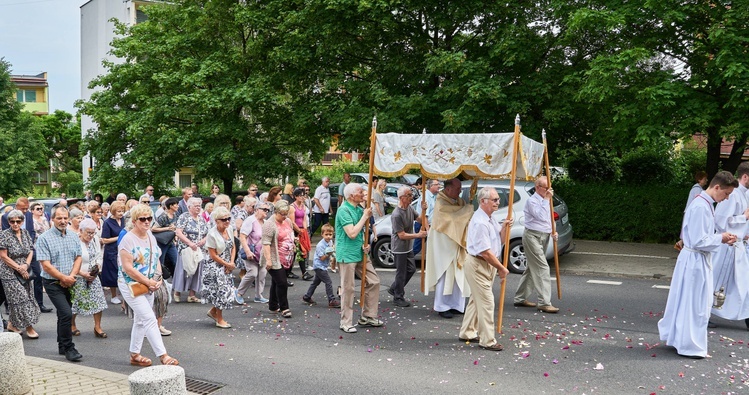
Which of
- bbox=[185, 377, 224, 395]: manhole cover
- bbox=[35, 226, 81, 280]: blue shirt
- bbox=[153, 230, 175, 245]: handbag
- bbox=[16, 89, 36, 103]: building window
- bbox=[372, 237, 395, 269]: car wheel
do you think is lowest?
bbox=[185, 377, 224, 395]: manhole cover

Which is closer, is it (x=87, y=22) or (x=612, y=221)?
(x=612, y=221)

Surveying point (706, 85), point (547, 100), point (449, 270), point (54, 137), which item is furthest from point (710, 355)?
point (54, 137)

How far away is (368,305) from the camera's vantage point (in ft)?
29.3

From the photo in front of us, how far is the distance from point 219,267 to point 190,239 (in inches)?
72.3

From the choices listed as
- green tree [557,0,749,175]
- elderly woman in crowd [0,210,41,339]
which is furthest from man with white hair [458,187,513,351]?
green tree [557,0,749,175]

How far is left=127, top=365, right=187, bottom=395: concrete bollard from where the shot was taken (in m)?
5.10

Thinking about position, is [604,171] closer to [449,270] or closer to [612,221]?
[612,221]

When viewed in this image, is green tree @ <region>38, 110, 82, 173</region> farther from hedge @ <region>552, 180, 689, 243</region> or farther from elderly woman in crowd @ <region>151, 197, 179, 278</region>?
elderly woman in crowd @ <region>151, 197, 179, 278</region>

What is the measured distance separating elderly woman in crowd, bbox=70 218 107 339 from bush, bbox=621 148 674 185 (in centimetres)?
1514

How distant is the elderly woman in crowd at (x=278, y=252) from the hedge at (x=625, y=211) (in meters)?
10.8

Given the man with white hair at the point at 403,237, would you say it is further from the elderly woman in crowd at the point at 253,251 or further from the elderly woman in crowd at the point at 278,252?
the elderly woman in crowd at the point at 253,251

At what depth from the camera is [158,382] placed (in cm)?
511

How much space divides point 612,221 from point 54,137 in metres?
59.2

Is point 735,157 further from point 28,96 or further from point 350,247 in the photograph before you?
point 28,96
